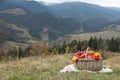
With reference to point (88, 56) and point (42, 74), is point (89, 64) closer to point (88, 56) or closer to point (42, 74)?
point (88, 56)

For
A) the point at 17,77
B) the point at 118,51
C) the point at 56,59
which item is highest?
the point at 17,77

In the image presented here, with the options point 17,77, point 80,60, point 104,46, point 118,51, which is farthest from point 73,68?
point 104,46

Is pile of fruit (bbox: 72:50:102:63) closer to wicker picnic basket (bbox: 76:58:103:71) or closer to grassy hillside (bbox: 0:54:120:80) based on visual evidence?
wicker picnic basket (bbox: 76:58:103:71)

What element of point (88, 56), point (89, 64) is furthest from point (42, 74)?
point (88, 56)

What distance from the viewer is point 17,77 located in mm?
10008

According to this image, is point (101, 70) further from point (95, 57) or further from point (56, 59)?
point (56, 59)

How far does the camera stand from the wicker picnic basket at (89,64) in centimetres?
1467

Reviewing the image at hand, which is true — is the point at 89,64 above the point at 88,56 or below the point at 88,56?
below

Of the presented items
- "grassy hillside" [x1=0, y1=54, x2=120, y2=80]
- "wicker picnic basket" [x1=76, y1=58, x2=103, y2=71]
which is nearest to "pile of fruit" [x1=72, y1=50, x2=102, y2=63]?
"wicker picnic basket" [x1=76, y1=58, x2=103, y2=71]

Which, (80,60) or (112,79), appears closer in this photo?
(112,79)

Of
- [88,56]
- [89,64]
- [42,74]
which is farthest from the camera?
[88,56]

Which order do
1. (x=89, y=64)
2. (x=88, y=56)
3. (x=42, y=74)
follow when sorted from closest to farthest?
(x=42, y=74) → (x=89, y=64) → (x=88, y=56)

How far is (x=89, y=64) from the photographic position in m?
14.7

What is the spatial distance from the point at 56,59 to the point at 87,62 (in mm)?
6297
